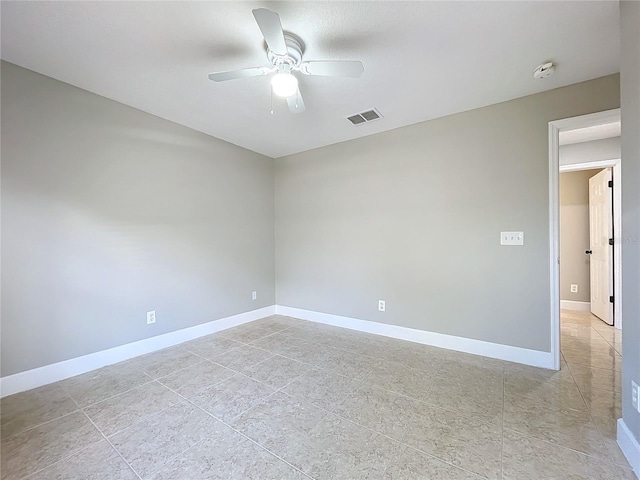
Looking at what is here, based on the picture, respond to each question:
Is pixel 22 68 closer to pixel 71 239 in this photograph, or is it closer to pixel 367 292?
pixel 71 239

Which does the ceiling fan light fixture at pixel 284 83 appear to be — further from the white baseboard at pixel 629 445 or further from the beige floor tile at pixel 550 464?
the white baseboard at pixel 629 445

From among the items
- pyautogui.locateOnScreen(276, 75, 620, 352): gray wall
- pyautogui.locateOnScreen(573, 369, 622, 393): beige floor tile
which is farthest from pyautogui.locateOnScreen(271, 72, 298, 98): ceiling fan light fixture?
pyautogui.locateOnScreen(573, 369, 622, 393): beige floor tile

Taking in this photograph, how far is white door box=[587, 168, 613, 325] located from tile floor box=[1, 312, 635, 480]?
135 centimetres

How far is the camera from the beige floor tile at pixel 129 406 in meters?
1.74

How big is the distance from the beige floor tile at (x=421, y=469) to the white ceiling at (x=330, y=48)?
2.49m

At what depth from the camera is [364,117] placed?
2.94 metres

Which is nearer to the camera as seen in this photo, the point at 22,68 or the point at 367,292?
the point at 22,68

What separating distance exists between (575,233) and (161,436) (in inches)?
234

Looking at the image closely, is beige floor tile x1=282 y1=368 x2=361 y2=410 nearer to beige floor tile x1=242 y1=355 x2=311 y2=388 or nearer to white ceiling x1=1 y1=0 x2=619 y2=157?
beige floor tile x1=242 y1=355 x2=311 y2=388

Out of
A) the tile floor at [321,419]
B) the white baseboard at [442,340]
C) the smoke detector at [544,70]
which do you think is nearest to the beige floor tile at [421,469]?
the tile floor at [321,419]

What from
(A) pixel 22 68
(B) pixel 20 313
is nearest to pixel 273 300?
(B) pixel 20 313

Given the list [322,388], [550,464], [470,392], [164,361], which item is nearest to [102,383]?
[164,361]

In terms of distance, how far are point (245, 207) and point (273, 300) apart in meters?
1.52

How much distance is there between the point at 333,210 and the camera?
149 inches
